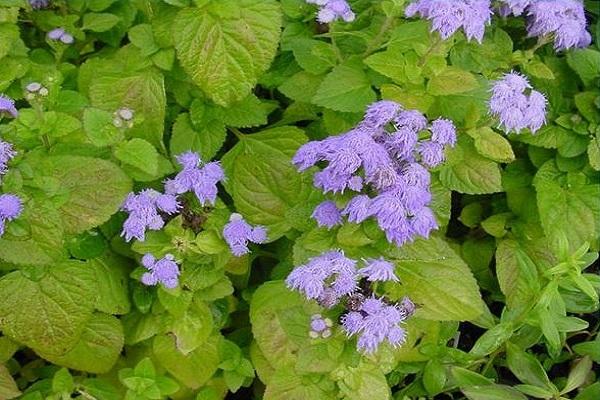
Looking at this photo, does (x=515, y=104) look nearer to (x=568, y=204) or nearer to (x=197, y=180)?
(x=568, y=204)

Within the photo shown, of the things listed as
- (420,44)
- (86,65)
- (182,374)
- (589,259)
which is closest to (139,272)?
(182,374)

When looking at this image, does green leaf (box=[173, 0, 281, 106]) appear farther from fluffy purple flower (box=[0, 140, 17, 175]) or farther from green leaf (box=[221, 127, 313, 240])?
fluffy purple flower (box=[0, 140, 17, 175])

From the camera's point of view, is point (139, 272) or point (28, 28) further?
point (28, 28)

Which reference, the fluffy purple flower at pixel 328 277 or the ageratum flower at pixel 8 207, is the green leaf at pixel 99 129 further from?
the fluffy purple flower at pixel 328 277

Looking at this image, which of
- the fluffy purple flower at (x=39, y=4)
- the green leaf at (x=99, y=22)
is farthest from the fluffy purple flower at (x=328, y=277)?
the fluffy purple flower at (x=39, y=4)

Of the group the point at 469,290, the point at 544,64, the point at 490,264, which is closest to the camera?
the point at 469,290

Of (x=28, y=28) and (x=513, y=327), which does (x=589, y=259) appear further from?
(x=28, y=28)

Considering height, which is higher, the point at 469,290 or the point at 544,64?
the point at 544,64
